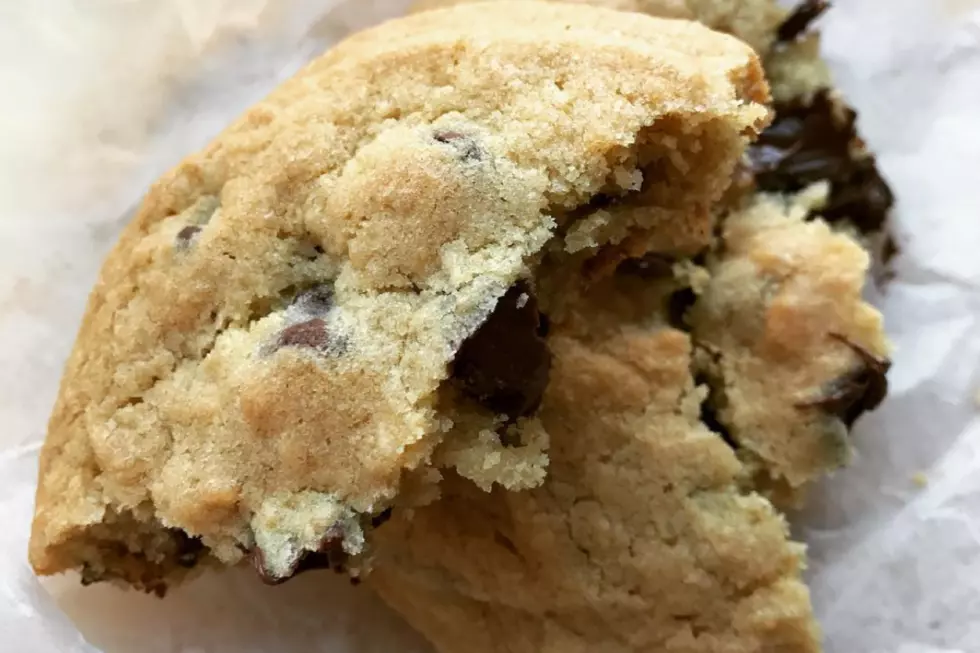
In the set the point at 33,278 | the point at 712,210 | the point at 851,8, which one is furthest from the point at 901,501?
the point at 33,278

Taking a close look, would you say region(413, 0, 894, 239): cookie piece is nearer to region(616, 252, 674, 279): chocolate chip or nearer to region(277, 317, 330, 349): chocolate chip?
region(616, 252, 674, 279): chocolate chip

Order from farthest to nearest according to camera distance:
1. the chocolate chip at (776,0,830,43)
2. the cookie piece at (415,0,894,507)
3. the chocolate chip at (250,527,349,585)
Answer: the chocolate chip at (776,0,830,43) → the cookie piece at (415,0,894,507) → the chocolate chip at (250,527,349,585)

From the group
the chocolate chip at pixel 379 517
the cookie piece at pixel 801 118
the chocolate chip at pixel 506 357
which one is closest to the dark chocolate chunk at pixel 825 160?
the cookie piece at pixel 801 118

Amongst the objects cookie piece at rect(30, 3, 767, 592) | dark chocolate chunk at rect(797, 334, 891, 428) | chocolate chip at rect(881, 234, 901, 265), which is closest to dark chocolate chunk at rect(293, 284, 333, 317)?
cookie piece at rect(30, 3, 767, 592)

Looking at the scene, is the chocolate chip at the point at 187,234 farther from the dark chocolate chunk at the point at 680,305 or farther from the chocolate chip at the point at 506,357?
the dark chocolate chunk at the point at 680,305

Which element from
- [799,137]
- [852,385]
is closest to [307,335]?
[852,385]

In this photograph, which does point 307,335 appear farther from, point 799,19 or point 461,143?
point 799,19
